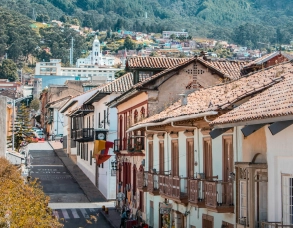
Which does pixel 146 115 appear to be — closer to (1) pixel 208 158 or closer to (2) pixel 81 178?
(1) pixel 208 158

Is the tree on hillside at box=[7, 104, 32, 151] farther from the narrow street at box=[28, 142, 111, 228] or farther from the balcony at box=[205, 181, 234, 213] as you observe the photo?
the balcony at box=[205, 181, 234, 213]

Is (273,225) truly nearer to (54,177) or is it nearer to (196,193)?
(196,193)

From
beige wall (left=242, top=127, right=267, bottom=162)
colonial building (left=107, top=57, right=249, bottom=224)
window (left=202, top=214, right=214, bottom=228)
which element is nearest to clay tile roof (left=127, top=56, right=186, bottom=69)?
colonial building (left=107, top=57, right=249, bottom=224)

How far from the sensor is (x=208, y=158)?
24.9 m

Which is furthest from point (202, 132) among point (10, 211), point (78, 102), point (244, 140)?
point (78, 102)

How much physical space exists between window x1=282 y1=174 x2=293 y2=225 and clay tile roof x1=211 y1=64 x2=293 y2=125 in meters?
1.44

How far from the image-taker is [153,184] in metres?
30.6

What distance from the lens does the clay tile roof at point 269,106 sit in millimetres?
16594

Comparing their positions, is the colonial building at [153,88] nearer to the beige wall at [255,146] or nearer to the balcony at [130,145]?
the balcony at [130,145]

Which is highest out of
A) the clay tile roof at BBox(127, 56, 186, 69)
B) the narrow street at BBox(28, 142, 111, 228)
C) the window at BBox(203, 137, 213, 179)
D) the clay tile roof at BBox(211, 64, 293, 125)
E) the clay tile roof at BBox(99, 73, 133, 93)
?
the clay tile roof at BBox(127, 56, 186, 69)

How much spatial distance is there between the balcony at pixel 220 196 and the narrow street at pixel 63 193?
829 centimetres

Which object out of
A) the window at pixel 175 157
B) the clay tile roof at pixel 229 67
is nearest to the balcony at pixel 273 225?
the window at pixel 175 157

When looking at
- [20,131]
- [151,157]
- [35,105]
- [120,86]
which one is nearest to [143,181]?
[151,157]

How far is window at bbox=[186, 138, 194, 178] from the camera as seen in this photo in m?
26.8
